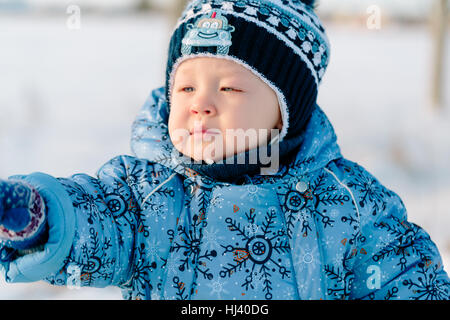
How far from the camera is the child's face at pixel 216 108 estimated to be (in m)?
1.57

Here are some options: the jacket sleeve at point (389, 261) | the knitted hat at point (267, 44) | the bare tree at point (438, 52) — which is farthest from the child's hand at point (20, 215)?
the bare tree at point (438, 52)

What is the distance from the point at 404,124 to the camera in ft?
19.2

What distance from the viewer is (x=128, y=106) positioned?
19.9 feet

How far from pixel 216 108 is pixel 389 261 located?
0.76 metres

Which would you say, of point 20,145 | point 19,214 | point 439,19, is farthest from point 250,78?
point 439,19

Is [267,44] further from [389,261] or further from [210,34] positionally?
[389,261]

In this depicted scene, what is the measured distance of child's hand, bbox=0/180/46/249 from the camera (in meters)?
1.15

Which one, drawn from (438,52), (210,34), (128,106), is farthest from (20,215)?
(438,52)

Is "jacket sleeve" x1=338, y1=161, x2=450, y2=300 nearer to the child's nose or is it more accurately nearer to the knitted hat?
the knitted hat

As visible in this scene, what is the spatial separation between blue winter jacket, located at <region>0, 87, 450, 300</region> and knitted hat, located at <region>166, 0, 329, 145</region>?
7.6 inches

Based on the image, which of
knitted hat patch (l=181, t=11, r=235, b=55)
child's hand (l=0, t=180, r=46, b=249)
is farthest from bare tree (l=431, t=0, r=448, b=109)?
child's hand (l=0, t=180, r=46, b=249)

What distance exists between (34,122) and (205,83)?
396 cm

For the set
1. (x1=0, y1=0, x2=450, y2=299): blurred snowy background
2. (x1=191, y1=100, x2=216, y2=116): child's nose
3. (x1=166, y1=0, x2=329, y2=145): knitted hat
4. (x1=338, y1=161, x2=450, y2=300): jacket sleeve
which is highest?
(x1=0, y1=0, x2=450, y2=299): blurred snowy background

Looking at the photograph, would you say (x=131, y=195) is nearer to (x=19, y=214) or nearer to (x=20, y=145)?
(x=19, y=214)
